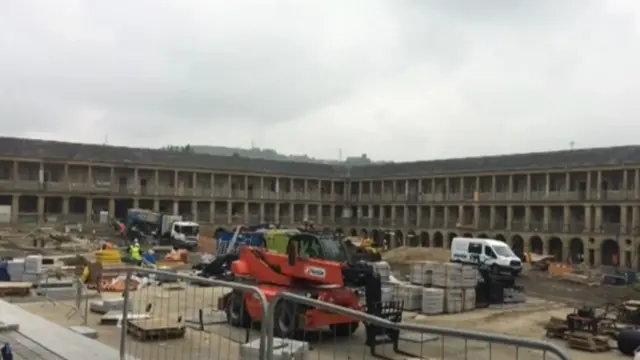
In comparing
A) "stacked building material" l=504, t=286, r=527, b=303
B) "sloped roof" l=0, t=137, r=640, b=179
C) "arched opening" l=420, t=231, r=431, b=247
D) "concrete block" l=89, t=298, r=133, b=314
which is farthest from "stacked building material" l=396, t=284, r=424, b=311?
"arched opening" l=420, t=231, r=431, b=247

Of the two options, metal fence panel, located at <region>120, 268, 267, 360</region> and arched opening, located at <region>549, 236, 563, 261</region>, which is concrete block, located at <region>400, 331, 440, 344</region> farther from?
arched opening, located at <region>549, 236, 563, 261</region>

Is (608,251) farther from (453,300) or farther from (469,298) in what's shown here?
(453,300)

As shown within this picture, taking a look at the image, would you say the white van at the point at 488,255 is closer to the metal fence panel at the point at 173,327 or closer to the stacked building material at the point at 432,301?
the stacked building material at the point at 432,301

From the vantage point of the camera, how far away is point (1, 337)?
1095 cm

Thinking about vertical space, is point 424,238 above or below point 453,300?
below

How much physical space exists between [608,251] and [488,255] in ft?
73.9

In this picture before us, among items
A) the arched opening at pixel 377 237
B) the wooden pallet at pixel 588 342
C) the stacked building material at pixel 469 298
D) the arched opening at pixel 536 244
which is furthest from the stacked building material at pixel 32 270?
the arched opening at pixel 377 237

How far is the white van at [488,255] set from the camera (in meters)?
34.8

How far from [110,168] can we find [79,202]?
4.44 m

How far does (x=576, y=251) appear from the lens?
55.8 metres

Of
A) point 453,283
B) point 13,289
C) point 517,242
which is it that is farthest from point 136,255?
point 517,242

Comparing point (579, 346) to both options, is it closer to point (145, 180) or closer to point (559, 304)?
point (559, 304)

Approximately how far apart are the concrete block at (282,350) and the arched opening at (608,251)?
157 feet

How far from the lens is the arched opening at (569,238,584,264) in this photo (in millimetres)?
54531
